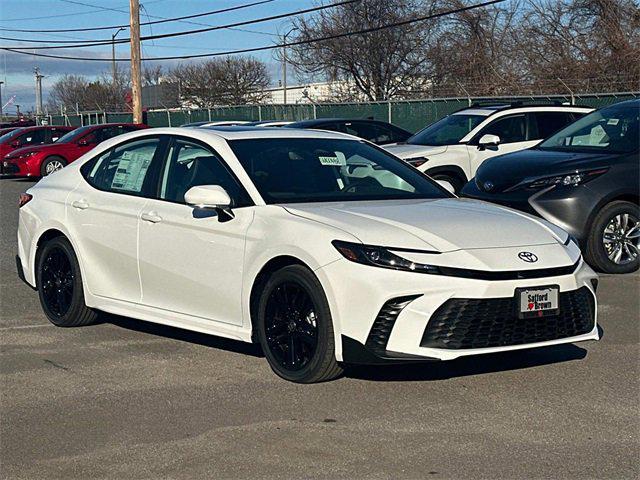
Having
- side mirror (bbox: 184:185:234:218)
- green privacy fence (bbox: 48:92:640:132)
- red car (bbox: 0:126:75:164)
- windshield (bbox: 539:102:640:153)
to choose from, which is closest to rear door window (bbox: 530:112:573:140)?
windshield (bbox: 539:102:640:153)

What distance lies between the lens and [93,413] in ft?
18.4

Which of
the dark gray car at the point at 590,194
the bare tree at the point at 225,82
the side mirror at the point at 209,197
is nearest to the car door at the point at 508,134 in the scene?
the dark gray car at the point at 590,194

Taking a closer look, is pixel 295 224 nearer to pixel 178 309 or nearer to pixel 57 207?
pixel 178 309

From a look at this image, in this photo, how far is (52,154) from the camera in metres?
26.4

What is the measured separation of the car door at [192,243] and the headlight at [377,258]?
86 centimetres

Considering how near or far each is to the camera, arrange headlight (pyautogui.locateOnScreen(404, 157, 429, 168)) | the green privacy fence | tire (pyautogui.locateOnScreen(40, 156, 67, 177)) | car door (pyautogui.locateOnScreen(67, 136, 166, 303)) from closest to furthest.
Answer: car door (pyautogui.locateOnScreen(67, 136, 166, 303)) → headlight (pyautogui.locateOnScreen(404, 157, 429, 168)) → tire (pyautogui.locateOnScreen(40, 156, 67, 177)) → the green privacy fence

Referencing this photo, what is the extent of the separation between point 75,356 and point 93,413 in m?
1.42

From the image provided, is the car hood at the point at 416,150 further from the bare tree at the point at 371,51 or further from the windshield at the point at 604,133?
the bare tree at the point at 371,51

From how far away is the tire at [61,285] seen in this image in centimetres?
767

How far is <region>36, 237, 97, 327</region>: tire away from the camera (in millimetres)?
7668

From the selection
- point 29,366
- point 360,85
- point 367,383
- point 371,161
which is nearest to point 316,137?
point 371,161

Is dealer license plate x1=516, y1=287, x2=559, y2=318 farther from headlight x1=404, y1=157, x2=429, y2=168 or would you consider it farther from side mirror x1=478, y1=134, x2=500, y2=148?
headlight x1=404, y1=157, x2=429, y2=168

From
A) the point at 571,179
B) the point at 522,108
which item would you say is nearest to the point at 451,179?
the point at 522,108

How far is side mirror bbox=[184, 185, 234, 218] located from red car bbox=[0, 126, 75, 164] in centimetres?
2529
